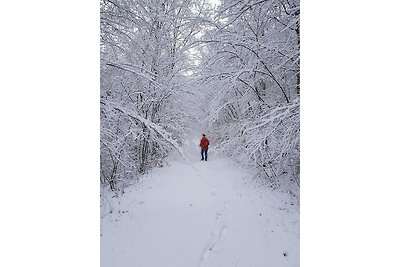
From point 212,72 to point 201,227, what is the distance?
311 cm

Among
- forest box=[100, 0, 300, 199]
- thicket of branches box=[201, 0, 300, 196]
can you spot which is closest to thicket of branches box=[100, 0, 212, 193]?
forest box=[100, 0, 300, 199]

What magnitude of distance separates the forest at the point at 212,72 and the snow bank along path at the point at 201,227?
752mm

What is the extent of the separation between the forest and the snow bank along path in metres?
0.75

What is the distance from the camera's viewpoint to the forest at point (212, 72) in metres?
3.26

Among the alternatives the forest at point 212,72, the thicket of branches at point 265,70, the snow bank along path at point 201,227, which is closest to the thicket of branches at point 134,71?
the forest at point 212,72

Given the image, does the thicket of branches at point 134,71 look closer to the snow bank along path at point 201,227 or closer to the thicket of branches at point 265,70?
the thicket of branches at point 265,70

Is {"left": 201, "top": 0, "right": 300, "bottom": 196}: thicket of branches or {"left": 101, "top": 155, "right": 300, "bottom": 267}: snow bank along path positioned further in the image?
{"left": 101, "top": 155, "right": 300, "bottom": 267}: snow bank along path

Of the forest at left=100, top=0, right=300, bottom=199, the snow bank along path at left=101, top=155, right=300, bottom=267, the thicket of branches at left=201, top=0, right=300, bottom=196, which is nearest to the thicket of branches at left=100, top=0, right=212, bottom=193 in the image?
the forest at left=100, top=0, right=300, bottom=199

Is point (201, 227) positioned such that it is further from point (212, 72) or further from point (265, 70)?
point (265, 70)

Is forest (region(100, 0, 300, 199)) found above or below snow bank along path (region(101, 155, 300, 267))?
above

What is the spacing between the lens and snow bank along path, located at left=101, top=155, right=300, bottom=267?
12.0 ft

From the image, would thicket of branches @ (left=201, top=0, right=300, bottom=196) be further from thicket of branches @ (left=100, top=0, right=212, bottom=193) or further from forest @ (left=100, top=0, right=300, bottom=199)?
thicket of branches @ (left=100, top=0, right=212, bottom=193)
